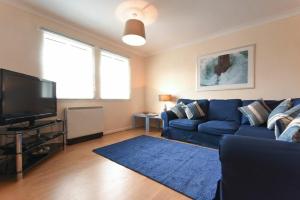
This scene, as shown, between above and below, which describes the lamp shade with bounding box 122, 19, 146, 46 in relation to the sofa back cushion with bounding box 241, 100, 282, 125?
above

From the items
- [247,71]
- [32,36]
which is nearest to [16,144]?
[32,36]

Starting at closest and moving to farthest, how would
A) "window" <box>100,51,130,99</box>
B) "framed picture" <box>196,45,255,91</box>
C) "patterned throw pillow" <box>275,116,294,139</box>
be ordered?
1. "patterned throw pillow" <box>275,116,294,139</box>
2. "framed picture" <box>196,45,255,91</box>
3. "window" <box>100,51,130,99</box>

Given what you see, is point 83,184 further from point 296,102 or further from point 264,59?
point 264,59

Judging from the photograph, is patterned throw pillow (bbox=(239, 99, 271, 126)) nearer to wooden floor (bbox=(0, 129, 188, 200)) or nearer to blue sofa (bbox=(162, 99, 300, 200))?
wooden floor (bbox=(0, 129, 188, 200))

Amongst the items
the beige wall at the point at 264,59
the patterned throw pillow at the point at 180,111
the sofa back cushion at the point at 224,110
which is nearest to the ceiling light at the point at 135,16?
the beige wall at the point at 264,59

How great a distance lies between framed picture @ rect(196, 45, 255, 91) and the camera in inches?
124

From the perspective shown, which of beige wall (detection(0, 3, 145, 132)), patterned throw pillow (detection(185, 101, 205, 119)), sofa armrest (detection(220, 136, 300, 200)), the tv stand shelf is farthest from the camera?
patterned throw pillow (detection(185, 101, 205, 119))

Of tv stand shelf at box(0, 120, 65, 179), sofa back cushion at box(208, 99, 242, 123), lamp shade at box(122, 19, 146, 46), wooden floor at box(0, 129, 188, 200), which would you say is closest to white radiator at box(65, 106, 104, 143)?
tv stand shelf at box(0, 120, 65, 179)

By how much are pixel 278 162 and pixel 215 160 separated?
5.27 ft

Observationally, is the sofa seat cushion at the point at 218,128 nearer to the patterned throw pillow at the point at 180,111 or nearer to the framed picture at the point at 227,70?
the patterned throw pillow at the point at 180,111

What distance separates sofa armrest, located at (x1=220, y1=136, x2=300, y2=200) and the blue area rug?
0.67 m

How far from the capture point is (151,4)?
2369 mm

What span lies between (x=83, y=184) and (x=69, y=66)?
7.90ft

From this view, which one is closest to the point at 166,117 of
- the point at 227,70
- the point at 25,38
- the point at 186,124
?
the point at 186,124
